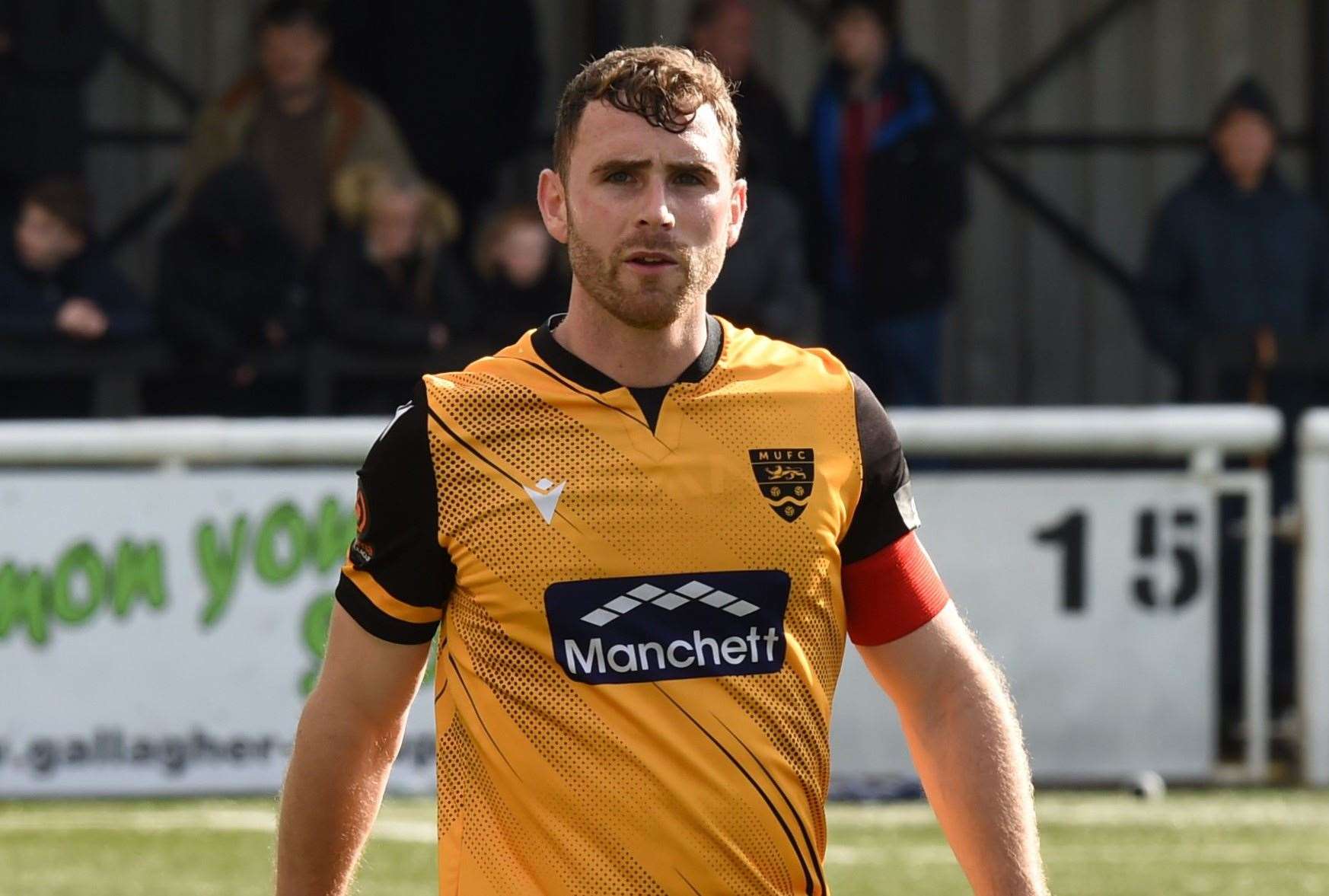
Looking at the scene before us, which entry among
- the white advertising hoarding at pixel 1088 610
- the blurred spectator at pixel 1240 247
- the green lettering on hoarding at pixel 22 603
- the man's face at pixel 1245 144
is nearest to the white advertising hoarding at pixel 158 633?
the green lettering on hoarding at pixel 22 603

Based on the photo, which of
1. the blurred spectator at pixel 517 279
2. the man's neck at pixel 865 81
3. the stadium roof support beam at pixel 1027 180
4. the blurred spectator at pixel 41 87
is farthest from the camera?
the stadium roof support beam at pixel 1027 180

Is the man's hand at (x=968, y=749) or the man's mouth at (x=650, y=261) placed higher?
the man's mouth at (x=650, y=261)

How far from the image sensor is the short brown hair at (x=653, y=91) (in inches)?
122

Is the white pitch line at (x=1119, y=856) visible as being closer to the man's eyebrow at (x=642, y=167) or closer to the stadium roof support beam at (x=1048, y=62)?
the man's eyebrow at (x=642, y=167)

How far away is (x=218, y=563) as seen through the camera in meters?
8.29

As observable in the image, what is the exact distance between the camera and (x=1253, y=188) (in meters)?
10.4

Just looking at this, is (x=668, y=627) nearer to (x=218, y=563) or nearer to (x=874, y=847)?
(x=874, y=847)

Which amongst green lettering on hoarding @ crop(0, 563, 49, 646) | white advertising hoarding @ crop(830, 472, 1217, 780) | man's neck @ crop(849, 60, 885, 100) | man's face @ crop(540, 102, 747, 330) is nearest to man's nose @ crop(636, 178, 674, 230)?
man's face @ crop(540, 102, 747, 330)

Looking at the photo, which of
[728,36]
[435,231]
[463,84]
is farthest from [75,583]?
[728,36]

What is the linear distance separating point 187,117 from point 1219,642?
6.96m

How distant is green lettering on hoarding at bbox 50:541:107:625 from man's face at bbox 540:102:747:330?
5416 mm

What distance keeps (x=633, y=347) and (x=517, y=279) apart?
6.70m

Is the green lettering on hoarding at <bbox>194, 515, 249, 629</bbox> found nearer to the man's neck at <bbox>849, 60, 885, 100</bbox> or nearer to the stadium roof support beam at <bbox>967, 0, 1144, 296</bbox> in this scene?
the man's neck at <bbox>849, 60, 885, 100</bbox>

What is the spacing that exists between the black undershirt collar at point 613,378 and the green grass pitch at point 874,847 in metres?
3.43
